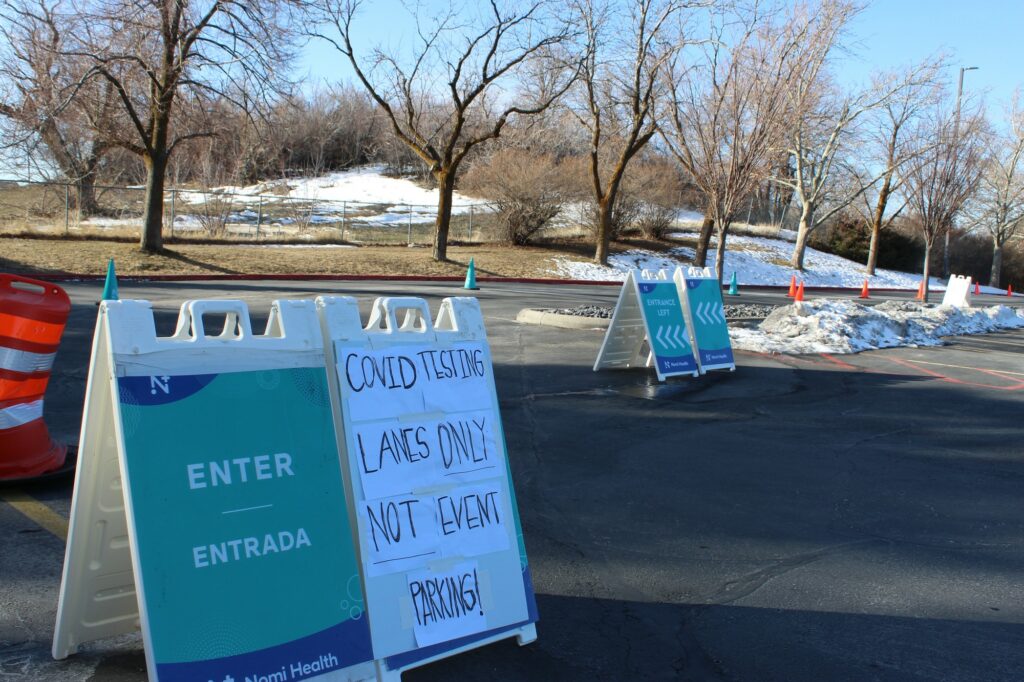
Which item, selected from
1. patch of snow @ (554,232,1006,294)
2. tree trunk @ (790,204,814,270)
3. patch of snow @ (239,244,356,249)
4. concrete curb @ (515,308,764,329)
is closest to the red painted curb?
patch of snow @ (554,232,1006,294)

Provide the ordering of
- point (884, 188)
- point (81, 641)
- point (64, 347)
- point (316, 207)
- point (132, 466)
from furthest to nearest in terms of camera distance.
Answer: point (316, 207)
point (884, 188)
point (64, 347)
point (81, 641)
point (132, 466)

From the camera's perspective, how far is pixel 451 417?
3.90 meters

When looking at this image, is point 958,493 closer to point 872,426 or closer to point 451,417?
point 872,426

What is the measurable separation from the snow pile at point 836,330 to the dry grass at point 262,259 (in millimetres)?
15343

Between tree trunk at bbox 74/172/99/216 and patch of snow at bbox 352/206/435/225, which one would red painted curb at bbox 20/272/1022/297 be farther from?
patch of snow at bbox 352/206/435/225

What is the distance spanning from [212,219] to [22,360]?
100ft

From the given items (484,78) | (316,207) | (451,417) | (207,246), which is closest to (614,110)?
(484,78)

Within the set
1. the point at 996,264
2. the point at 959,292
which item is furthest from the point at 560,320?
the point at 996,264

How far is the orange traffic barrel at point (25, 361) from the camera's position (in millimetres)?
5355

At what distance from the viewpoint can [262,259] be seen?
87.6 feet

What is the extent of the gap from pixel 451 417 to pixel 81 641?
1.76 m

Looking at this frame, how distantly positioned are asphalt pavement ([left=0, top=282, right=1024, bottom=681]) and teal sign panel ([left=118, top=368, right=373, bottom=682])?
61cm

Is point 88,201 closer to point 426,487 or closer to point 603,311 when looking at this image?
point 603,311

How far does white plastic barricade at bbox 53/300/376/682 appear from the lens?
300cm
